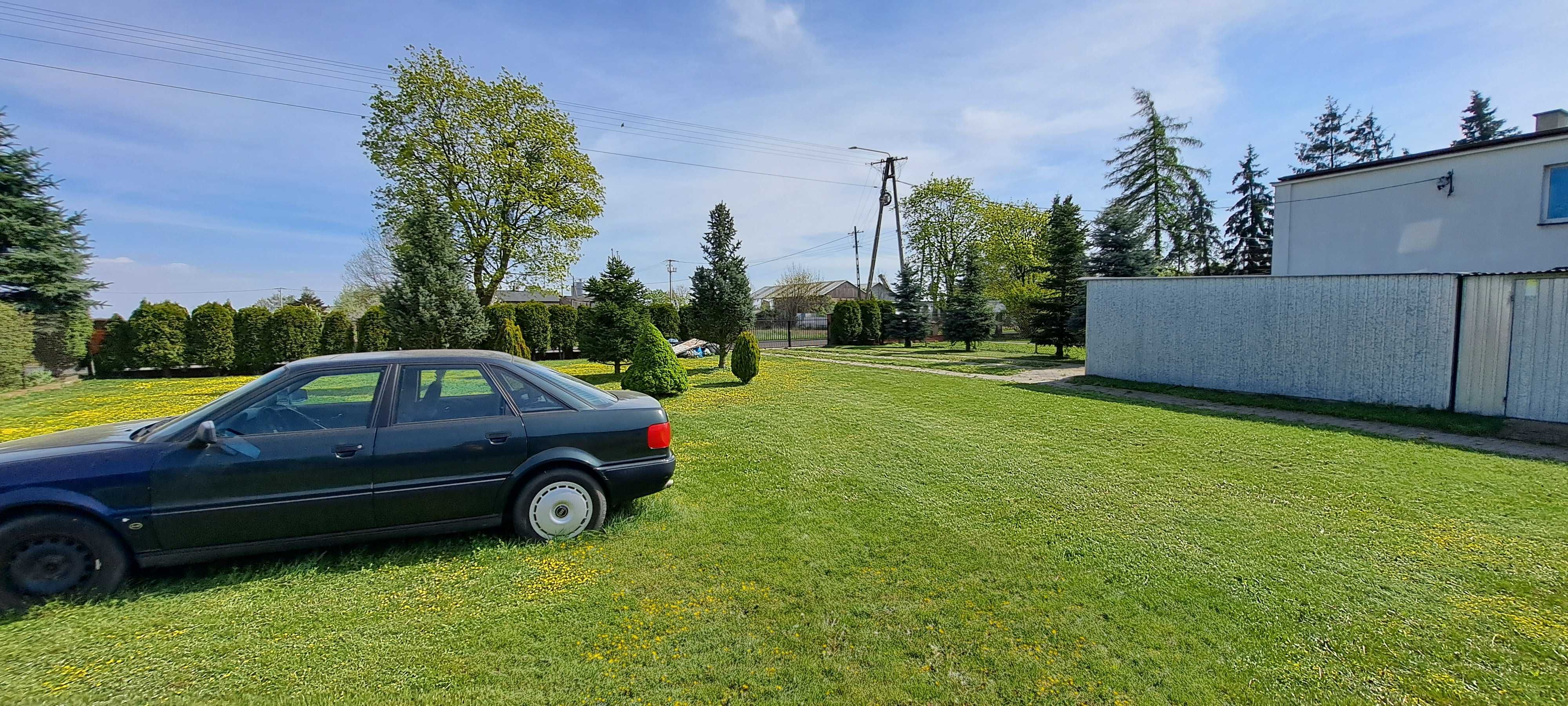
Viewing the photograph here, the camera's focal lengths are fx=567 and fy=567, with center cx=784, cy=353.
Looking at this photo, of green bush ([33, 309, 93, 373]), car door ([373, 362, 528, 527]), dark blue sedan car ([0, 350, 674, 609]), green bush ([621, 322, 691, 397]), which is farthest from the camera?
green bush ([33, 309, 93, 373])

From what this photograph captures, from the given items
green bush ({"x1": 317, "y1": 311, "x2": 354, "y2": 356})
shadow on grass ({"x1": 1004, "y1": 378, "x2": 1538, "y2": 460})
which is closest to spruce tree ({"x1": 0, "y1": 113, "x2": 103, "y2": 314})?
green bush ({"x1": 317, "y1": 311, "x2": 354, "y2": 356})

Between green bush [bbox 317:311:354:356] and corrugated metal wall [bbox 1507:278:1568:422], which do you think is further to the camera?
green bush [bbox 317:311:354:356]

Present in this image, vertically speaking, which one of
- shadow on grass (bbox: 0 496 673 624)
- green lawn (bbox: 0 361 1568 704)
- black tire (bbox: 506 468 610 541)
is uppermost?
black tire (bbox: 506 468 610 541)

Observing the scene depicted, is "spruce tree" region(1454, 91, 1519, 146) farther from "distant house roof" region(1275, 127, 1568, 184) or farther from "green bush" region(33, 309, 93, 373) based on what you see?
"green bush" region(33, 309, 93, 373)

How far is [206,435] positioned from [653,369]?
829 cm

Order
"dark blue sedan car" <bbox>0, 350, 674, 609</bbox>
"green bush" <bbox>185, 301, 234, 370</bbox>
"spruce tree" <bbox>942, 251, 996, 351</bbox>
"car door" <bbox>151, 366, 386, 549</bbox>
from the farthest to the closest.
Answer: "spruce tree" <bbox>942, 251, 996, 351</bbox>, "green bush" <bbox>185, 301, 234, 370</bbox>, "car door" <bbox>151, 366, 386, 549</bbox>, "dark blue sedan car" <bbox>0, 350, 674, 609</bbox>

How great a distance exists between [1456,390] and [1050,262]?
13.3m

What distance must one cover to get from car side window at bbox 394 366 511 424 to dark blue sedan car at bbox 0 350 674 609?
0.01m

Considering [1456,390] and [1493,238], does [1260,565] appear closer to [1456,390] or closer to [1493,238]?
[1456,390]

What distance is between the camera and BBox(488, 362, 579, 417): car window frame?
4.29 metres

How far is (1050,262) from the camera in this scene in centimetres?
2175

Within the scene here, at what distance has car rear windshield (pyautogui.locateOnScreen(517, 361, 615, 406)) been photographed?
15.0 feet

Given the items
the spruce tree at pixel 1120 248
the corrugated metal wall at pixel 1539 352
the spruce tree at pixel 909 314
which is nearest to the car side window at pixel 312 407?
the corrugated metal wall at pixel 1539 352

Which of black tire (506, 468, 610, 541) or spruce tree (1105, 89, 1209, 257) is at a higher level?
spruce tree (1105, 89, 1209, 257)
